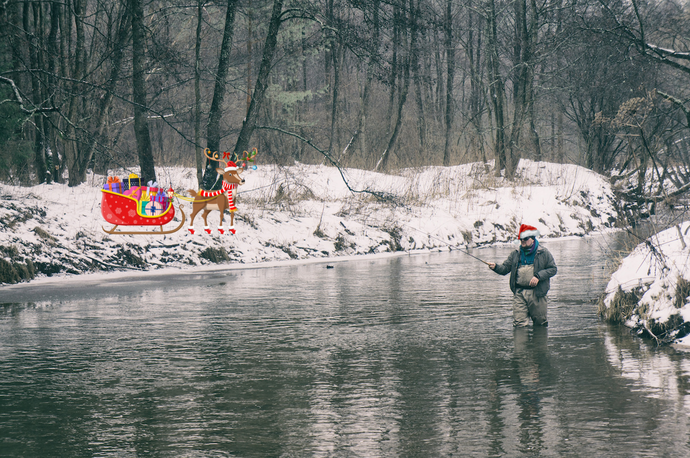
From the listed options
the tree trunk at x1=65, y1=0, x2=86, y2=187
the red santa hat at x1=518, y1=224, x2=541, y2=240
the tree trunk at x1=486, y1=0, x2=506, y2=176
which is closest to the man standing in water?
the red santa hat at x1=518, y1=224, x2=541, y2=240

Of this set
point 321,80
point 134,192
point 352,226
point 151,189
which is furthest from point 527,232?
point 321,80

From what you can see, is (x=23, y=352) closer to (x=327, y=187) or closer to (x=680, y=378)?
(x=680, y=378)

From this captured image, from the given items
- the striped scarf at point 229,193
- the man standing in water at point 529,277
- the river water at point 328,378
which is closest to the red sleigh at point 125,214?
the striped scarf at point 229,193

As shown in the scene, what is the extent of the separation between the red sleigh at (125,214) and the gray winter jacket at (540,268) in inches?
373

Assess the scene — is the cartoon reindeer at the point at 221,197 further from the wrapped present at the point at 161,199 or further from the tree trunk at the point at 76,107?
the tree trunk at the point at 76,107

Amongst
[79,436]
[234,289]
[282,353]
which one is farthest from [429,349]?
[234,289]

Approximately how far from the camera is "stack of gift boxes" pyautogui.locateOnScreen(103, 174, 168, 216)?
17.4 meters

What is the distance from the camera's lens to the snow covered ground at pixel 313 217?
51.9 feet

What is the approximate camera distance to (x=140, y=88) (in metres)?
18.5

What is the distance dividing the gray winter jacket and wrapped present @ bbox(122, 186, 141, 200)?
10.3 metres

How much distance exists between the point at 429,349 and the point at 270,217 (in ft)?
40.2

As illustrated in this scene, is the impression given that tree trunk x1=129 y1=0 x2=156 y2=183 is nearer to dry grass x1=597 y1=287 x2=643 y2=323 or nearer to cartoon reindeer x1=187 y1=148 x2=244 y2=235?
cartoon reindeer x1=187 y1=148 x2=244 y2=235

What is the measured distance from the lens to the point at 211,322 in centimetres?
1003

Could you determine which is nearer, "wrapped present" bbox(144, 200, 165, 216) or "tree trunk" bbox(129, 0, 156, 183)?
"wrapped present" bbox(144, 200, 165, 216)
